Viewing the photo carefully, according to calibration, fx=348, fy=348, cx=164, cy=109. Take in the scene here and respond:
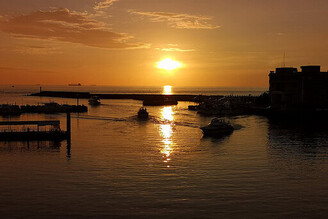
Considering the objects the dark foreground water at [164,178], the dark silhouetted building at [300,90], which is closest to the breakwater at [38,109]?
the dark foreground water at [164,178]

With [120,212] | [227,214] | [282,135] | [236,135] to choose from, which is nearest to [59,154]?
[120,212]

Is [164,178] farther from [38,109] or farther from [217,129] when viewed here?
[38,109]

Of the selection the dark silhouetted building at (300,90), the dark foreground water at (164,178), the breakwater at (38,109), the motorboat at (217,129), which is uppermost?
the dark silhouetted building at (300,90)

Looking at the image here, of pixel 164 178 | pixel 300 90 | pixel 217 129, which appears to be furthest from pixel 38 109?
pixel 164 178

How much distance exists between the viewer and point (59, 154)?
58156 millimetres

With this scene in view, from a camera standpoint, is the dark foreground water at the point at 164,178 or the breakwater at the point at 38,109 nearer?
the dark foreground water at the point at 164,178

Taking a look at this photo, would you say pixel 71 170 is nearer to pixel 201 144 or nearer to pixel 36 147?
Answer: pixel 36 147

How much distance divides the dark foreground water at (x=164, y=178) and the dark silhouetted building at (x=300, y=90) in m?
60.6

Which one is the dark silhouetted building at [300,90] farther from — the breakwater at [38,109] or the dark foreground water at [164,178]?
the breakwater at [38,109]

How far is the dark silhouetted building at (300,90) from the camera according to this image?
128250 millimetres

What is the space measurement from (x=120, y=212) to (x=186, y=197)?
756 centimetres

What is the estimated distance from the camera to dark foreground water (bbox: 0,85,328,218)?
34094 mm

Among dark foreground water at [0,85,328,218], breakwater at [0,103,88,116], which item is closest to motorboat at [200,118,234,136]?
dark foreground water at [0,85,328,218]

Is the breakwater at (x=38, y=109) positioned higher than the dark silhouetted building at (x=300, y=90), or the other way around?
the dark silhouetted building at (x=300, y=90)
